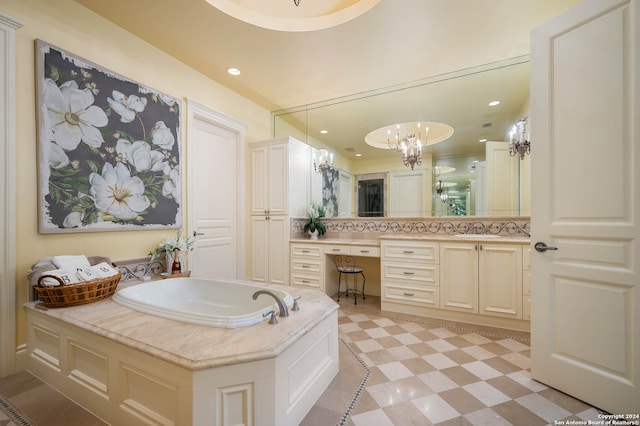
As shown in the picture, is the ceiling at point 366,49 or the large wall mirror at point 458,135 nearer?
the ceiling at point 366,49

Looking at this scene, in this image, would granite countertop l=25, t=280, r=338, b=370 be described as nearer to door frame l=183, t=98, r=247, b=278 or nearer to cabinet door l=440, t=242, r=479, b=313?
cabinet door l=440, t=242, r=479, b=313

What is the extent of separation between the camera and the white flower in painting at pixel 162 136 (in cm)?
256

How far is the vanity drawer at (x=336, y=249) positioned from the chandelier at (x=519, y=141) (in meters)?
2.17

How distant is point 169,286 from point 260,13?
99.2 inches

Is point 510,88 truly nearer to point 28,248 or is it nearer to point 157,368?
point 157,368

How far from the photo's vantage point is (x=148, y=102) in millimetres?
2498

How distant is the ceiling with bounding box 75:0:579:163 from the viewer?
2102 mm

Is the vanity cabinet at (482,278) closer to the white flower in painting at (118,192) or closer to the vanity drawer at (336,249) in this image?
the vanity drawer at (336,249)

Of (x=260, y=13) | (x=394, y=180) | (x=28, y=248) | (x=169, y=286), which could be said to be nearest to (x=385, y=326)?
(x=394, y=180)

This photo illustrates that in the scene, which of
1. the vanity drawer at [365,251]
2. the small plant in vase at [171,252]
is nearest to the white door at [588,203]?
the vanity drawer at [365,251]

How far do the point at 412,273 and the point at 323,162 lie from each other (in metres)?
1.99

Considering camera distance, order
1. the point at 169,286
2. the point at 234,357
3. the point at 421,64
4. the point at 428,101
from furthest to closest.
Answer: the point at 428,101
the point at 421,64
the point at 169,286
the point at 234,357

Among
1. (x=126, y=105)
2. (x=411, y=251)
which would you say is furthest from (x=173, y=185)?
(x=411, y=251)

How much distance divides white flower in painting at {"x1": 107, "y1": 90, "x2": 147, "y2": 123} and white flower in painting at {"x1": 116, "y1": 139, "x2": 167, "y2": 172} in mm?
214
